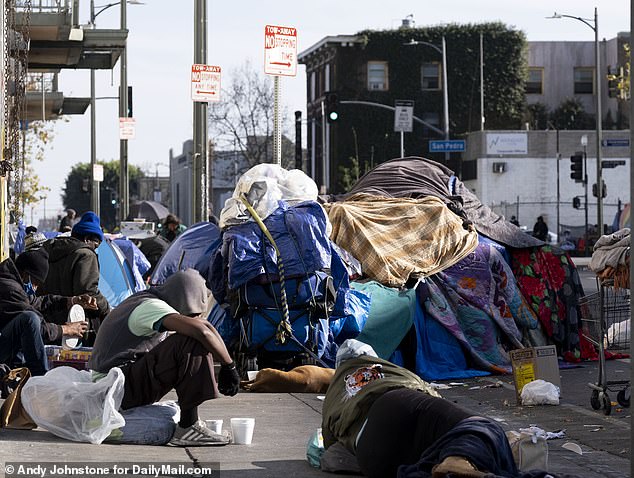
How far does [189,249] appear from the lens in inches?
588

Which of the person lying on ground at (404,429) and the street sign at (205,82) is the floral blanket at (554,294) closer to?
the street sign at (205,82)

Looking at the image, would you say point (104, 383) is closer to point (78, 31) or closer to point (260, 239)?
point (260, 239)

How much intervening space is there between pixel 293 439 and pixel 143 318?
4.64 feet

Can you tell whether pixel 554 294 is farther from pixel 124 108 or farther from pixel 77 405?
pixel 124 108

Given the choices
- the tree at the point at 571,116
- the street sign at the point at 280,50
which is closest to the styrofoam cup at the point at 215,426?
the street sign at the point at 280,50

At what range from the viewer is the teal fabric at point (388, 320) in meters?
13.2

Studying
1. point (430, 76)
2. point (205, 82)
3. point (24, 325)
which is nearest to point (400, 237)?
point (24, 325)

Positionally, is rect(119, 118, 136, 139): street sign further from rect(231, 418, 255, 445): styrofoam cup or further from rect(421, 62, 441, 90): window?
rect(421, 62, 441, 90): window

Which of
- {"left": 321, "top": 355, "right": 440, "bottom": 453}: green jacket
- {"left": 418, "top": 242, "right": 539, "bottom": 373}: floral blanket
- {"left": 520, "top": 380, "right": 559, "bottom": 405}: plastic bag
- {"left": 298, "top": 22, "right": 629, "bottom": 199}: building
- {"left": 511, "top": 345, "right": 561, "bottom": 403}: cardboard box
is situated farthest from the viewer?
{"left": 298, "top": 22, "right": 629, "bottom": 199}: building

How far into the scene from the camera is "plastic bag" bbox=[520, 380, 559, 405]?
1097 centimetres

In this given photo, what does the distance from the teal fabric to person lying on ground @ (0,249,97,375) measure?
3303 mm

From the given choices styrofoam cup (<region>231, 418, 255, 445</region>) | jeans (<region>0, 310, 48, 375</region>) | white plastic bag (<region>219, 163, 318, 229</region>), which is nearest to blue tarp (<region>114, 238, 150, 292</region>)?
white plastic bag (<region>219, 163, 318, 229</region>)

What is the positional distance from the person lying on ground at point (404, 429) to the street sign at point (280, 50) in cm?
625

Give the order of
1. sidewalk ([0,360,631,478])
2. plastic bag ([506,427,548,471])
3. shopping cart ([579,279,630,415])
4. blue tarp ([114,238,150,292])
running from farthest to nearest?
blue tarp ([114,238,150,292])
shopping cart ([579,279,630,415])
sidewalk ([0,360,631,478])
plastic bag ([506,427,548,471])
